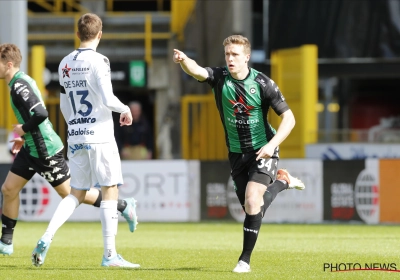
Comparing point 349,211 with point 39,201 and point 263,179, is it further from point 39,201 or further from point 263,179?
point 263,179

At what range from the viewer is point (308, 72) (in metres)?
18.8

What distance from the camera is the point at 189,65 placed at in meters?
8.07

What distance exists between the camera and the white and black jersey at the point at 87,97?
321 inches

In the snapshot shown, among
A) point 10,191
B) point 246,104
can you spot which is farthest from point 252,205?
point 10,191

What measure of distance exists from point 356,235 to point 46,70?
1121 centimetres

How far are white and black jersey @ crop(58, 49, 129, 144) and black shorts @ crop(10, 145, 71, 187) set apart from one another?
4.61ft

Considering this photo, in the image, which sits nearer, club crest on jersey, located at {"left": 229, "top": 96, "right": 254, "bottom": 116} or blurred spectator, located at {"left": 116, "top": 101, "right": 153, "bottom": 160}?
club crest on jersey, located at {"left": 229, "top": 96, "right": 254, "bottom": 116}

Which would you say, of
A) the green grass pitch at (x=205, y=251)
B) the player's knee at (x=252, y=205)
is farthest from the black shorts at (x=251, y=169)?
the green grass pitch at (x=205, y=251)

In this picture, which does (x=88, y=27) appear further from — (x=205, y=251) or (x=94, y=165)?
(x=205, y=251)

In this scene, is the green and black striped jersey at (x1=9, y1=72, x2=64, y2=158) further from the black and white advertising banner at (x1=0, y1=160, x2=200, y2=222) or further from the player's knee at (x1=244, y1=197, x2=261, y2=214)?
the black and white advertising banner at (x1=0, y1=160, x2=200, y2=222)

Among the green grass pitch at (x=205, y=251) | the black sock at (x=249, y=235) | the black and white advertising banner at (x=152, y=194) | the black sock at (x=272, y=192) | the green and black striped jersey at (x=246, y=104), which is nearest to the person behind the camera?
the green grass pitch at (x=205, y=251)

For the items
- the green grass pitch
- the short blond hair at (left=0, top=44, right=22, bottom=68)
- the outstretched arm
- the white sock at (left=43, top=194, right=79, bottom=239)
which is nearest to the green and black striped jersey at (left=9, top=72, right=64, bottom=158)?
the short blond hair at (left=0, top=44, right=22, bottom=68)

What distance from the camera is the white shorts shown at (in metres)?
8.20

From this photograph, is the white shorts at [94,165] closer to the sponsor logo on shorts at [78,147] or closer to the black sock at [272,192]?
the sponsor logo on shorts at [78,147]
